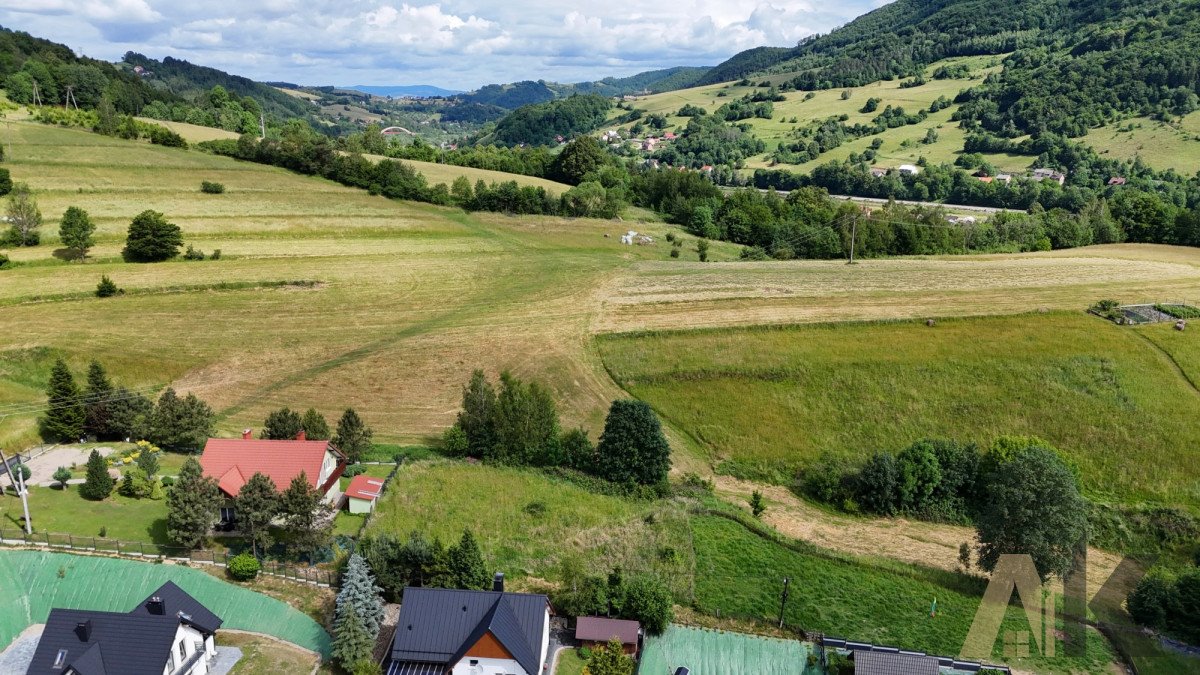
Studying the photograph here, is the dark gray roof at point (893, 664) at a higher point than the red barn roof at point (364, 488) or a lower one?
lower

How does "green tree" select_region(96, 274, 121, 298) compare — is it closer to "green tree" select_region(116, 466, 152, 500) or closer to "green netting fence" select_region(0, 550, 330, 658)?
"green tree" select_region(116, 466, 152, 500)

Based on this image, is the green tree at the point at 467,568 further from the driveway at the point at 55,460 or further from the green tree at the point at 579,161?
the green tree at the point at 579,161

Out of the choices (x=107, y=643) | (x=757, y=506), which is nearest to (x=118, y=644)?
(x=107, y=643)

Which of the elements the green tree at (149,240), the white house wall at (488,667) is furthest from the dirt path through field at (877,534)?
the green tree at (149,240)

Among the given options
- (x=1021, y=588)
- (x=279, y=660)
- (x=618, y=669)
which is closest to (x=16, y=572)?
(x=279, y=660)

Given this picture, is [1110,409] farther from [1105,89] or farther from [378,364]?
[1105,89]

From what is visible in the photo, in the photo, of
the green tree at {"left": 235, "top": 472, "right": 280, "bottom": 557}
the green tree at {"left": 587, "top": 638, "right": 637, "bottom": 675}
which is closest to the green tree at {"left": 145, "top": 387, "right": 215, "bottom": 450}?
the green tree at {"left": 235, "top": 472, "right": 280, "bottom": 557}
